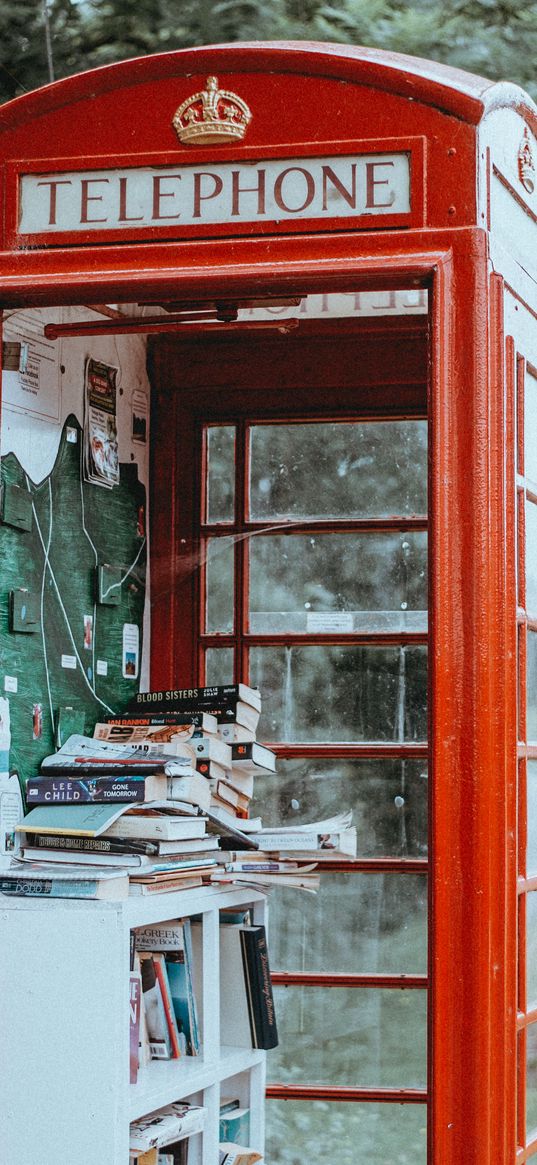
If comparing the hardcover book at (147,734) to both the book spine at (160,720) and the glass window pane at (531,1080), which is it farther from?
the glass window pane at (531,1080)

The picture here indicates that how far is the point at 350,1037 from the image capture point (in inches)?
161

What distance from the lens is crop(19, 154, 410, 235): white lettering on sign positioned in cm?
286

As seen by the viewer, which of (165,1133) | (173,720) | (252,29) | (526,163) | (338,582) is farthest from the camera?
(252,29)

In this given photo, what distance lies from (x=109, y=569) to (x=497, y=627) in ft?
4.82

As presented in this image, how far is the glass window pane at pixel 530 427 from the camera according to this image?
Result: 10.1 ft

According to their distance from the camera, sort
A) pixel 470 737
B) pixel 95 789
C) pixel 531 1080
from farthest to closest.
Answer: pixel 95 789 < pixel 531 1080 < pixel 470 737

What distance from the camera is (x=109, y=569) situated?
3.97 m

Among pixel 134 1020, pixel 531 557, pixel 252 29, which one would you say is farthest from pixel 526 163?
pixel 252 29

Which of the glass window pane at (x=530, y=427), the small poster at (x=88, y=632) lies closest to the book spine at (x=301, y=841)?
the small poster at (x=88, y=632)

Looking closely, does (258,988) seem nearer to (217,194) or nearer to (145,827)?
(145,827)

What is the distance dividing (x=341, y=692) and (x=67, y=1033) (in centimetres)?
142

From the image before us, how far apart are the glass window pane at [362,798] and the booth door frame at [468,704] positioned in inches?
49.0

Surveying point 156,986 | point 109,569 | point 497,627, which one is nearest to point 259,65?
point 497,627

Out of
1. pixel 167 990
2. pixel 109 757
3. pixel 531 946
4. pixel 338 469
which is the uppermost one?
pixel 338 469
